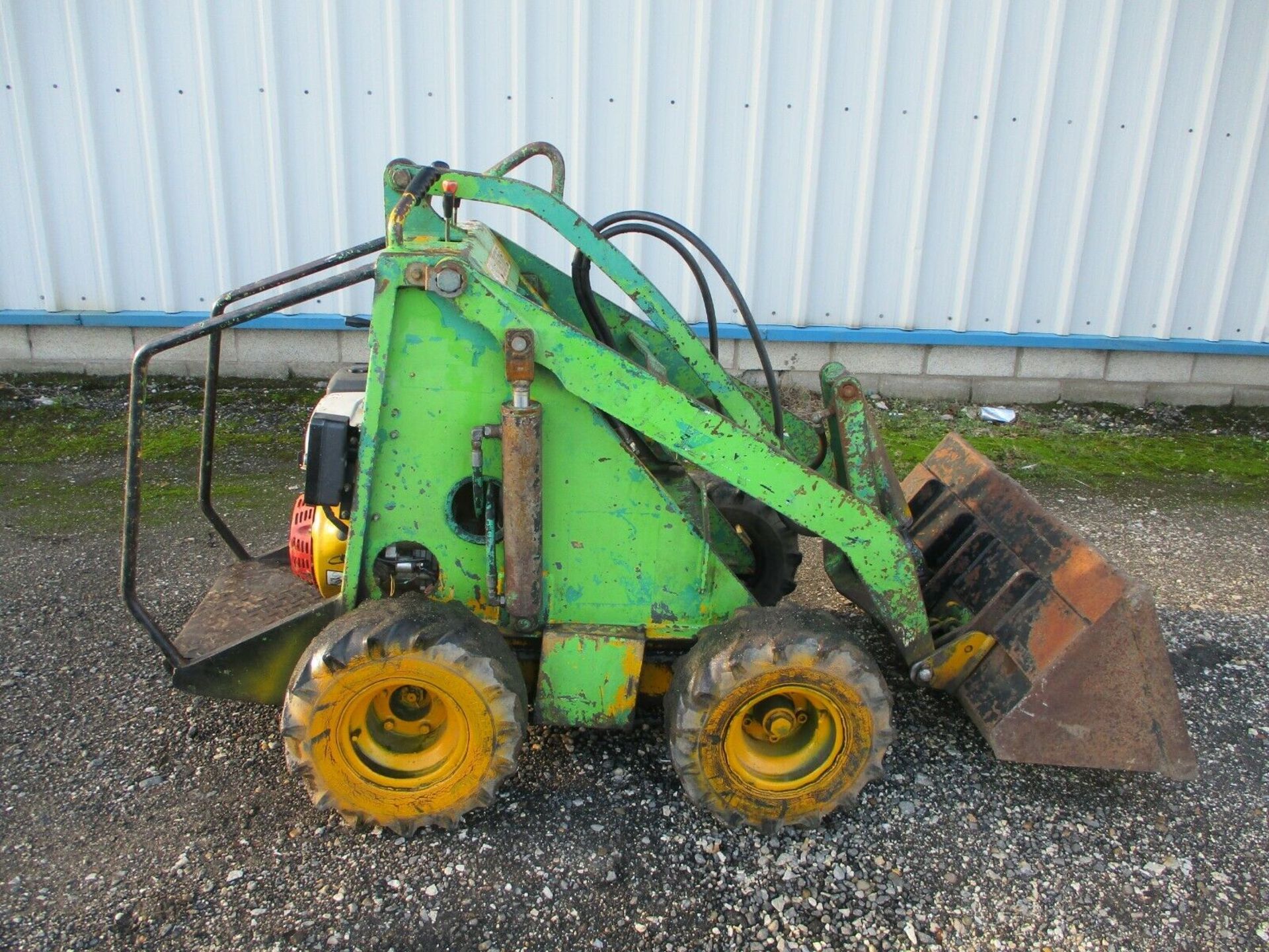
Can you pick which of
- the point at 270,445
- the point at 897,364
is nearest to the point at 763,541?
the point at 270,445

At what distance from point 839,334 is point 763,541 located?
3.04 meters

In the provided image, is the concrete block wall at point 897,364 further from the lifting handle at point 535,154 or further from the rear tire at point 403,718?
the rear tire at point 403,718

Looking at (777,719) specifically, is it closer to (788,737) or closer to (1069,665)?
(788,737)

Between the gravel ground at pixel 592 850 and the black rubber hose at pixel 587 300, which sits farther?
the black rubber hose at pixel 587 300

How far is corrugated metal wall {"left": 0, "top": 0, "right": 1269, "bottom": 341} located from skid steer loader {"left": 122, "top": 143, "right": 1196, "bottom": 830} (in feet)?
10.0

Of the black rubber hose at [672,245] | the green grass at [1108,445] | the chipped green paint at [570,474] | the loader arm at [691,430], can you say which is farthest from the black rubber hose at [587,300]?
the green grass at [1108,445]

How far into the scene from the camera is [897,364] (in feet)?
21.1

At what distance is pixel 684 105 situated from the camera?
231 inches

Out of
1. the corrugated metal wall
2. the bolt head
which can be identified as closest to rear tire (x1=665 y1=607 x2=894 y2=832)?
the bolt head

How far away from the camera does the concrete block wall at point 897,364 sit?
20.3 feet

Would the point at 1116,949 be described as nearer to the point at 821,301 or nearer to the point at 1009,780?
the point at 1009,780

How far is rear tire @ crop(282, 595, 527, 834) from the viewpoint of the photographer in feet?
8.43

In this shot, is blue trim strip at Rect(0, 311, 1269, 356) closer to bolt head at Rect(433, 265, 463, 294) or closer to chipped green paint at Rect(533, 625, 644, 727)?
chipped green paint at Rect(533, 625, 644, 727)

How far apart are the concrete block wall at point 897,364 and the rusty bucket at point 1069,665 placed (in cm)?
327
